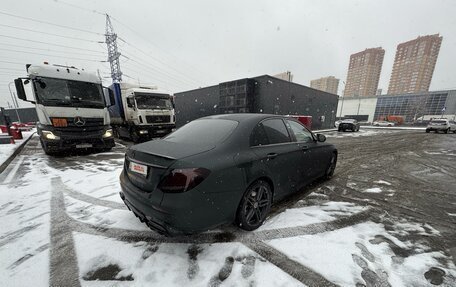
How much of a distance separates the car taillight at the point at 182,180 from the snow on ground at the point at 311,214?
1353 millimetres

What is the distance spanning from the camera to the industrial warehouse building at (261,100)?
1889 cm

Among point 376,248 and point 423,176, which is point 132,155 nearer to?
point 376,248

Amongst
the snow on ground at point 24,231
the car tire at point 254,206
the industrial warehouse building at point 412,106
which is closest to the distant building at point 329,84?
the industrial warehouse building at point 412,106

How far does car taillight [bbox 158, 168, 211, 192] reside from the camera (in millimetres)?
1965

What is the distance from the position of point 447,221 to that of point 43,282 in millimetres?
5351

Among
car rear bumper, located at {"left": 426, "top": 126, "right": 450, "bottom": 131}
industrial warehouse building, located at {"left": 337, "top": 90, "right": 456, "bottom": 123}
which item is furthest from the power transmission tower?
industrial warehouse building, located at {"left": 337, "top": 90, "right": 456, "bottom": 123}

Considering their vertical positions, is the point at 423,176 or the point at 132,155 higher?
the point at 132,155

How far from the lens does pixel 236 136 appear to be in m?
2.54

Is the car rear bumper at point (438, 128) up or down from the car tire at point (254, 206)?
down

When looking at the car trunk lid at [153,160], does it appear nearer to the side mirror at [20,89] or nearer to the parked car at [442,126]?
the side mirror at [20,89]

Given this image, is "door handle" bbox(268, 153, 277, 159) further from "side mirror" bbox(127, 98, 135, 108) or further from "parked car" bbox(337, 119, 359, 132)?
"parked car" bbox(337, 119, 359, 132)

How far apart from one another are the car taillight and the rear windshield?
20.7 inches

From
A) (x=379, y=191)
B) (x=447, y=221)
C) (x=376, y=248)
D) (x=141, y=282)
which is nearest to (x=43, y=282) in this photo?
(x=141, y=282)

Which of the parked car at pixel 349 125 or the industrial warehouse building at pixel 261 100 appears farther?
the parked car at pixel 349 125
